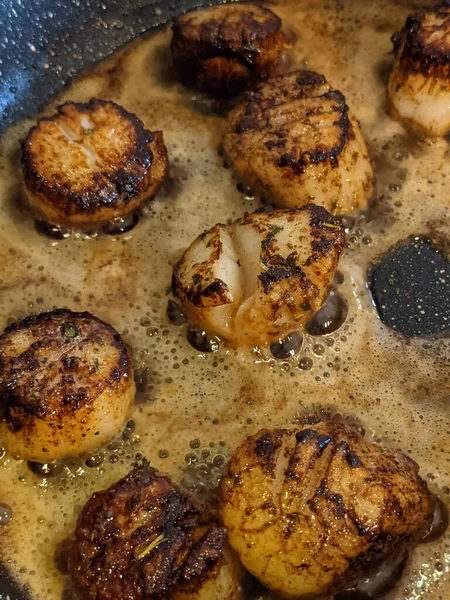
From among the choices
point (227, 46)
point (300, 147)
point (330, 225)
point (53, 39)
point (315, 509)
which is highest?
point (53, 39)

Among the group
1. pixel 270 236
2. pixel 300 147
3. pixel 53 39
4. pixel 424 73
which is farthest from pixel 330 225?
pixel 53 39

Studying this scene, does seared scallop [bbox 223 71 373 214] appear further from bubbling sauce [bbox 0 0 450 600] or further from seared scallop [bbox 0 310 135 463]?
seared scallop [bbox 0 310 135 463]

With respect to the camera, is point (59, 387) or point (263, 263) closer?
point (59, 387)

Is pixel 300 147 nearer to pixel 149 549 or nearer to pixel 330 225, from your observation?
pixel 330 225

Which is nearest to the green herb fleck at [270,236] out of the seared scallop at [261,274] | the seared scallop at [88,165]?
the seared scallop at [261,274]

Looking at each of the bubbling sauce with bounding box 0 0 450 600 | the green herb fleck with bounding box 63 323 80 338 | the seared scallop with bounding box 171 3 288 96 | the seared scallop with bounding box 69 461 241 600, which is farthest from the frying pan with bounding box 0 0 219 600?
the seared scallop with bounding box 69 461 241 600

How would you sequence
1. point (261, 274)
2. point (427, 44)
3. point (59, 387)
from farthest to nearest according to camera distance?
point (427, 44), point (261, 274), point (59, 387)

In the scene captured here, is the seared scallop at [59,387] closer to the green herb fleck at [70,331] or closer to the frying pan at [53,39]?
the green herb fleck at [70,331]
